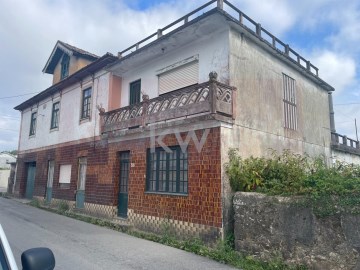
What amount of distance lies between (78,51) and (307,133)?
13.5 metres

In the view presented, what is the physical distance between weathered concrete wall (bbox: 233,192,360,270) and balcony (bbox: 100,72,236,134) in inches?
100

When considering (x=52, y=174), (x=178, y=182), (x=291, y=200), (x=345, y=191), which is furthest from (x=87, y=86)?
(x=345, y=191)

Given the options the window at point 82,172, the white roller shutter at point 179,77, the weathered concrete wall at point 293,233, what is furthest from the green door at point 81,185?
the weathered concrete wall at point 293,233

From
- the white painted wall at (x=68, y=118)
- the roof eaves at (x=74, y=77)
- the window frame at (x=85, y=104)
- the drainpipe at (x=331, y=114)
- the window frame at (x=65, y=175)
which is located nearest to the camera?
the roof eaves at (x=74, y=77)

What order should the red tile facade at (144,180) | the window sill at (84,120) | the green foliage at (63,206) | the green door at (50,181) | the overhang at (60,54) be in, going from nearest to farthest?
the red tile facade at (144,180) < the window sill at (84,120) < the green foliage at (63,206) < the green door at (50,181) < the overhang at (60,54)

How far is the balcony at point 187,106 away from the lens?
820 centimetres

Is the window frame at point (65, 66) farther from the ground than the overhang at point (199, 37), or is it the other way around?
the window frame at point (65, 66)

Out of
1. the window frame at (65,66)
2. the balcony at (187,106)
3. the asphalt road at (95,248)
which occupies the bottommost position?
the asphalt road at (95,248)

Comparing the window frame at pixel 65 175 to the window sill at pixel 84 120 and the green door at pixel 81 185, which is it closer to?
the green door at pixel 81 185

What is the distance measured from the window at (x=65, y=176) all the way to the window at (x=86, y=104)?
2990 mm

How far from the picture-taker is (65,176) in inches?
614

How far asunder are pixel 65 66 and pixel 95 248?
14.3 meters

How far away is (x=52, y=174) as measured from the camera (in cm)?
1734

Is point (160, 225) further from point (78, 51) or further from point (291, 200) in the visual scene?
point (78, 51)
